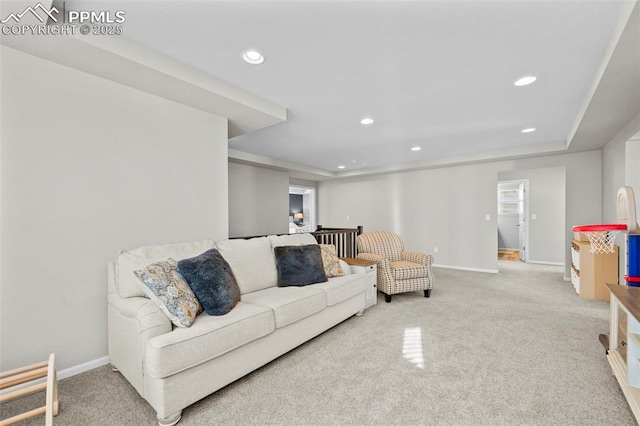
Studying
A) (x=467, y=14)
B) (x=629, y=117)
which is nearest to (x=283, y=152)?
(x=467, y=14)

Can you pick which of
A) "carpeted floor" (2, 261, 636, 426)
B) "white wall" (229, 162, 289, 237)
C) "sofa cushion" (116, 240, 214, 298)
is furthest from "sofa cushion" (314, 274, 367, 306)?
"white wall" (229, 162, 289, 237)

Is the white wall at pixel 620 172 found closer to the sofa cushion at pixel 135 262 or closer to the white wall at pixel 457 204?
the white wall at pixel 457 204

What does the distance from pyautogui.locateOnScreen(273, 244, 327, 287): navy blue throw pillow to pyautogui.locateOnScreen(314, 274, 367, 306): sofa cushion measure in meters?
0.13

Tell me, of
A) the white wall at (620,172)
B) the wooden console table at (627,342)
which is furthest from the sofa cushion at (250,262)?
the white wall at (620,172)

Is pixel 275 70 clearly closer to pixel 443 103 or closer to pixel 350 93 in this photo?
pixel 350 93

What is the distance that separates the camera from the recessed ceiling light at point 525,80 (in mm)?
2404

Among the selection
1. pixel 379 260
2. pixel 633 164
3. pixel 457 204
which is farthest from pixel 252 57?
pixel 457 204

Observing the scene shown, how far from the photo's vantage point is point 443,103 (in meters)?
3.00

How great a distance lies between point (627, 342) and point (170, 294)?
2873 millimetres

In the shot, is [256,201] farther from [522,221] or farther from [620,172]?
[522,221]

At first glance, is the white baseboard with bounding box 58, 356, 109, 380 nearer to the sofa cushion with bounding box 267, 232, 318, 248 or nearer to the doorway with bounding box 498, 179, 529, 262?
the sofa cushion with bounding box 267, 232, 318, 248

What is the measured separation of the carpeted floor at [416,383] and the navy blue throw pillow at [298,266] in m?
0.56

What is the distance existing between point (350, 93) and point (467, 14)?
1.25m

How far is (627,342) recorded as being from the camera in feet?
5.59
